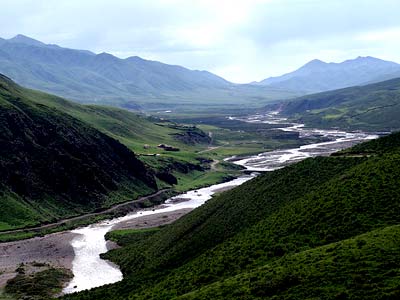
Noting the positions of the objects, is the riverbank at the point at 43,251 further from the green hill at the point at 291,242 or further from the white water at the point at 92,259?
the green hill at the point at 291,242

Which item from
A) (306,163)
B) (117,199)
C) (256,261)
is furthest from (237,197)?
(117,199)

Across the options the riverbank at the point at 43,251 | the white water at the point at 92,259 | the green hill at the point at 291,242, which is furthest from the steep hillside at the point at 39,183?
the green hill at the point at 291,242

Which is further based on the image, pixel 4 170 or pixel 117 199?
pixel 117 199

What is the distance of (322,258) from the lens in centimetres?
5569

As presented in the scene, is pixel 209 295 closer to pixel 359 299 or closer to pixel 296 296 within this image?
pixel 296 296

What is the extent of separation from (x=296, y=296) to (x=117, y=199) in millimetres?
153851

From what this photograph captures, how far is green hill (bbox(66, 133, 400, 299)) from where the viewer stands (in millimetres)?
50875

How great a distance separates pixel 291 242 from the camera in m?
69.6

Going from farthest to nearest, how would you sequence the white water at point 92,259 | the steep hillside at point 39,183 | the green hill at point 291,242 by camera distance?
the steep hillside at point 39,183, the white water at point 92,259, the green hill at point 291,242

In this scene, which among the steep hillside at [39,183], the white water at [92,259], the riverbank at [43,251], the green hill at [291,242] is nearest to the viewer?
the green hill at [291,242]

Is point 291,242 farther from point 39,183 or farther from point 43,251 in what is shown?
point 39,183

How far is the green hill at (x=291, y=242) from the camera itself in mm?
50875

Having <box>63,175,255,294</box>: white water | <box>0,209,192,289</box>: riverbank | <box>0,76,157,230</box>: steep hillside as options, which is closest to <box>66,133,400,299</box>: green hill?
<box>63,175,255,294</box>: white water

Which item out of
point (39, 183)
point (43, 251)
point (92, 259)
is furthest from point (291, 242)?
point (39, 183)
